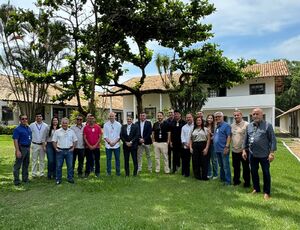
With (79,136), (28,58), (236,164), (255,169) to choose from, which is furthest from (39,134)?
(28,58)

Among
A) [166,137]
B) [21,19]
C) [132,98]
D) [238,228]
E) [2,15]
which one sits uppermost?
[2,15]

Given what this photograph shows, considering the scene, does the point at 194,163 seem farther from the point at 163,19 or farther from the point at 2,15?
the point at 2,15

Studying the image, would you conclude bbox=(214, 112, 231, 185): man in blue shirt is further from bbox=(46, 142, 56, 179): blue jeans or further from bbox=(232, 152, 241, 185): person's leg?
bbox=(46, 142, 56, 179): blue jeans

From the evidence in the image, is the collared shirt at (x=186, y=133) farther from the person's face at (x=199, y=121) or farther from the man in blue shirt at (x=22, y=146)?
the man in blue shirt at (x=22, y=146)

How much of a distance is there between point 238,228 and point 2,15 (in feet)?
87.3

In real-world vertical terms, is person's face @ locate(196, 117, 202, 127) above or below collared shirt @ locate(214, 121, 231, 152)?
above

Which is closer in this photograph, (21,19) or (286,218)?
(286,218)

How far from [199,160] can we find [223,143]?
3.53ft

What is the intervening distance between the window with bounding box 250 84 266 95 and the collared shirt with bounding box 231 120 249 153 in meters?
24.2

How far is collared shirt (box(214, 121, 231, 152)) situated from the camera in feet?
28.7

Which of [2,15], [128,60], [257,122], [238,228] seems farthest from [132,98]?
[238,228]

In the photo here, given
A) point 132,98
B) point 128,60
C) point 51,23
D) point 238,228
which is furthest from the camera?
point 132,98

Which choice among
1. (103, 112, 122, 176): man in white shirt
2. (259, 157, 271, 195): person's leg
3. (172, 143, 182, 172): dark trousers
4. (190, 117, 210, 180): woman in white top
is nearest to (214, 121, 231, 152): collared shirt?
(190, 117, 210, 180): woman in white top

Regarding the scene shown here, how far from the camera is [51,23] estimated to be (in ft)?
56.7
